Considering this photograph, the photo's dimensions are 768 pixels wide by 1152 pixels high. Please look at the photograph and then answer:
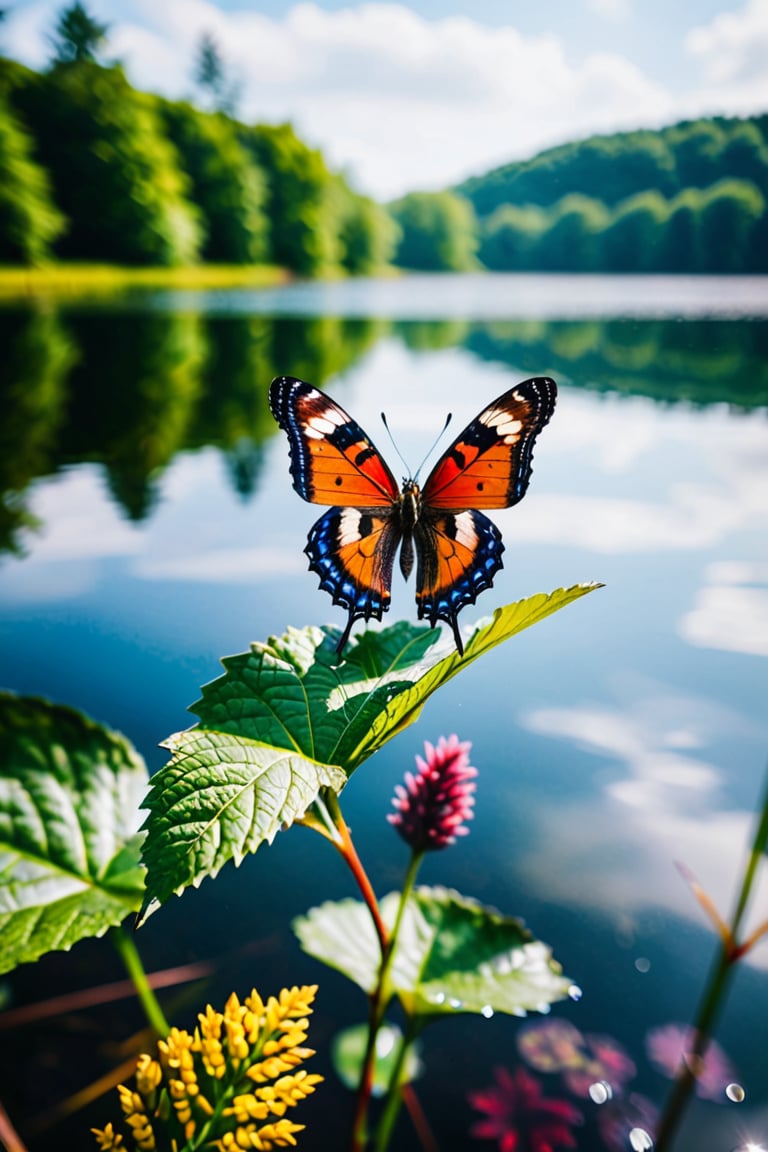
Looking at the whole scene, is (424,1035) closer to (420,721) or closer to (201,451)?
(420,721)

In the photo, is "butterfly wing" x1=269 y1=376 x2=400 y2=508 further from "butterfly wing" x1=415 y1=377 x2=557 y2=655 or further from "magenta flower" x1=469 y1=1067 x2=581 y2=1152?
"magenta flower" x1=469 y1=1067 x2=581 y2=1152

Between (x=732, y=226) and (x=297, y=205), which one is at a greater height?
(x=297, y=205)

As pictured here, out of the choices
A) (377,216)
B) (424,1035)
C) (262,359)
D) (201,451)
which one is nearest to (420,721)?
(424,1035)

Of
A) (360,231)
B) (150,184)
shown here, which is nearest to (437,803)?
(150,184)

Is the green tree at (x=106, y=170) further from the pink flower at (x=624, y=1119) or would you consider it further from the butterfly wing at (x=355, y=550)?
the pink flower at (x=624, y=1119)

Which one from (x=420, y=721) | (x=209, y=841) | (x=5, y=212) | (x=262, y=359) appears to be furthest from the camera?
(x=5, y=212)

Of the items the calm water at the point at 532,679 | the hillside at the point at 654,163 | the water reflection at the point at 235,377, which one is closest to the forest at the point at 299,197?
the hillside at the point at 654,163

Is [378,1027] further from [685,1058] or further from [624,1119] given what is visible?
[685,1058]
